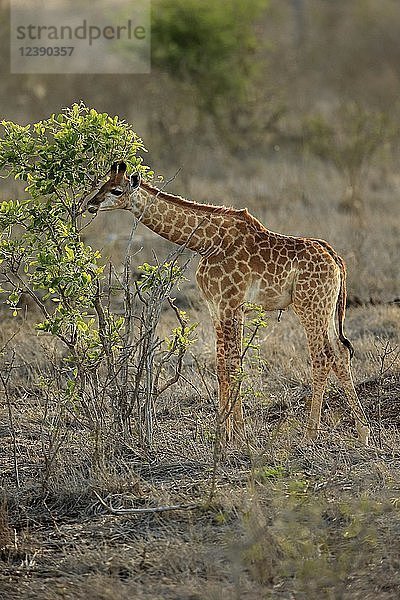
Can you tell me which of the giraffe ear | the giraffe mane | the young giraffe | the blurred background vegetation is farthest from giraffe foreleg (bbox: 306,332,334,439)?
the blurred background vegetation

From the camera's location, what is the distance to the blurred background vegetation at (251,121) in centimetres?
1371

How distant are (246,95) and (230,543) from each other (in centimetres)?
1440

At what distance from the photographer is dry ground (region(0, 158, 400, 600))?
4.59 m

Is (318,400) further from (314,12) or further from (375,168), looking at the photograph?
(314,12)

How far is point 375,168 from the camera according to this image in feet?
53.4

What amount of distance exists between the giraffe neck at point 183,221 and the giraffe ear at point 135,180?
203 millimetres

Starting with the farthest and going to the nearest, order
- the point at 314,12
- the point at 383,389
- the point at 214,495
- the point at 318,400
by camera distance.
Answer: the point at 314,12, the point at 383,389, the point at 318,400, the point at 214,495

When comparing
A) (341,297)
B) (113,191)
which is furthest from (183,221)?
(341,297)

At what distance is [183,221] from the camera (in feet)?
20.9

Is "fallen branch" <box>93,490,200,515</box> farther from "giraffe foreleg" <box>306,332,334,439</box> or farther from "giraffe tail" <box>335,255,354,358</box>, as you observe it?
"giraffe tail" <box>335,255,354,358</box>

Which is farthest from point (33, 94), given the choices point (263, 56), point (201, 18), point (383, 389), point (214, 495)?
point (214, 495)

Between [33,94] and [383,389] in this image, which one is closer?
[383,389]

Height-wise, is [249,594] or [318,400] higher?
[318,400]

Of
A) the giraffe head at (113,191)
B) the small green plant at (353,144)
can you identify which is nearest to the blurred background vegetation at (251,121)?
the small green plant at (353,144)
